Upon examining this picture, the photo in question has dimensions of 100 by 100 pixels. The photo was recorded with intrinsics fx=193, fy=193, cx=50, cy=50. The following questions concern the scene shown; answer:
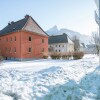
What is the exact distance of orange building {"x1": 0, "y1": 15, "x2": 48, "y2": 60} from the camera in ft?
111

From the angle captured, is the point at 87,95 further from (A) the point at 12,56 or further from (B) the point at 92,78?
(A) the point at 12,56

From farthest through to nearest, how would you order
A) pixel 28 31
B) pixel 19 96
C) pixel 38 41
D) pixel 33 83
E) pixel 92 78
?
1. pixel 38 41
2. pixel 28 31
3. pixel 92 78
4. pixel 33 83
5. pixel 19 96

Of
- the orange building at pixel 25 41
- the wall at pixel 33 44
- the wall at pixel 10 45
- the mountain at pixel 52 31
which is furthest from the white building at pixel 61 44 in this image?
the mountain at pixel 52 31

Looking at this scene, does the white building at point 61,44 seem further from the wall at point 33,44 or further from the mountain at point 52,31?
the mountain at point 52,31

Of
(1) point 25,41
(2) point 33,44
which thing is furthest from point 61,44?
(1) point 25,41

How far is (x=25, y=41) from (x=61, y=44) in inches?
1387

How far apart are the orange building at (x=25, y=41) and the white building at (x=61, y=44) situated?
2762 cm

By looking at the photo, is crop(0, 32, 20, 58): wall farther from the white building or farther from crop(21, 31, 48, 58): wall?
the white building

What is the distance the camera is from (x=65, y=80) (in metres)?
9.98

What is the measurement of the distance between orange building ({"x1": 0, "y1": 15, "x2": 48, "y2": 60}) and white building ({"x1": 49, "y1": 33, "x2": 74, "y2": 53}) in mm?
27619

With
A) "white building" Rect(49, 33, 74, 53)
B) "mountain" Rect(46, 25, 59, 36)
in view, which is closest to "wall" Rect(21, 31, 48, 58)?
"white building" Rect(49, 33, 74, 53)

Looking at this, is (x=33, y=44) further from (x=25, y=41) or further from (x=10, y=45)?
(x=10, y=45)

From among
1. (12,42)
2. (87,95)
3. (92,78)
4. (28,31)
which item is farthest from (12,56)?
(87,95)

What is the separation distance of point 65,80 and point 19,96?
3501 mm
